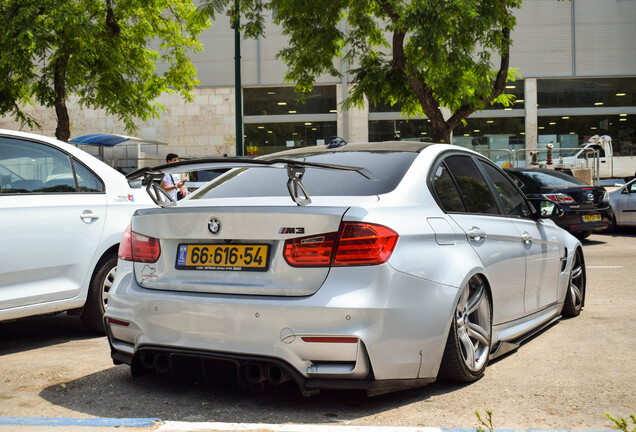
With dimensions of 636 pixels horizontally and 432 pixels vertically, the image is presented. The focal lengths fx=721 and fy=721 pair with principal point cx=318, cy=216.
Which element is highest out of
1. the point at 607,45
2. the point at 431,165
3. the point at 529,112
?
the point at 607,45

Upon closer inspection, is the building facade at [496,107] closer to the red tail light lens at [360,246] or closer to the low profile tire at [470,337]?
the low profile tire at [470,337]

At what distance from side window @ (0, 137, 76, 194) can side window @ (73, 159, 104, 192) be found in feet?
0.21

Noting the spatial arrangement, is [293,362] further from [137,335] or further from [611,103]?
[611,103]

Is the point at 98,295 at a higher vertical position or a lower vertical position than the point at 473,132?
lower

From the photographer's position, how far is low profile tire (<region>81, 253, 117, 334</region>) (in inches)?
229

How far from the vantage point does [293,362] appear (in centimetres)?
347

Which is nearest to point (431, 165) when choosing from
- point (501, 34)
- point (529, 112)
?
point (501, 34)

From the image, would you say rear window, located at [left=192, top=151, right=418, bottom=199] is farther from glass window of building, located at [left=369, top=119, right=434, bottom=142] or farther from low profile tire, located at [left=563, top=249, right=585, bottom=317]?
glass window of building, located at [left=369, top=119, right=434, bottom=142]

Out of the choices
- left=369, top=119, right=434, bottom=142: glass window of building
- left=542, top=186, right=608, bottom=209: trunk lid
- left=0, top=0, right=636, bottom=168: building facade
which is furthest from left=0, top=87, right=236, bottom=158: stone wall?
left=542, top=186, right=608, bottom=209: trunk lid

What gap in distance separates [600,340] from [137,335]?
3.47 meters

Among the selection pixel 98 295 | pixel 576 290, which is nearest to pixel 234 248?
pixel 98 295

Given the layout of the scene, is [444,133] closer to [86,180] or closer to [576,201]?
[576,201]

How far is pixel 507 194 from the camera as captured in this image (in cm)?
536

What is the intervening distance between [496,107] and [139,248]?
2854 centimetres
